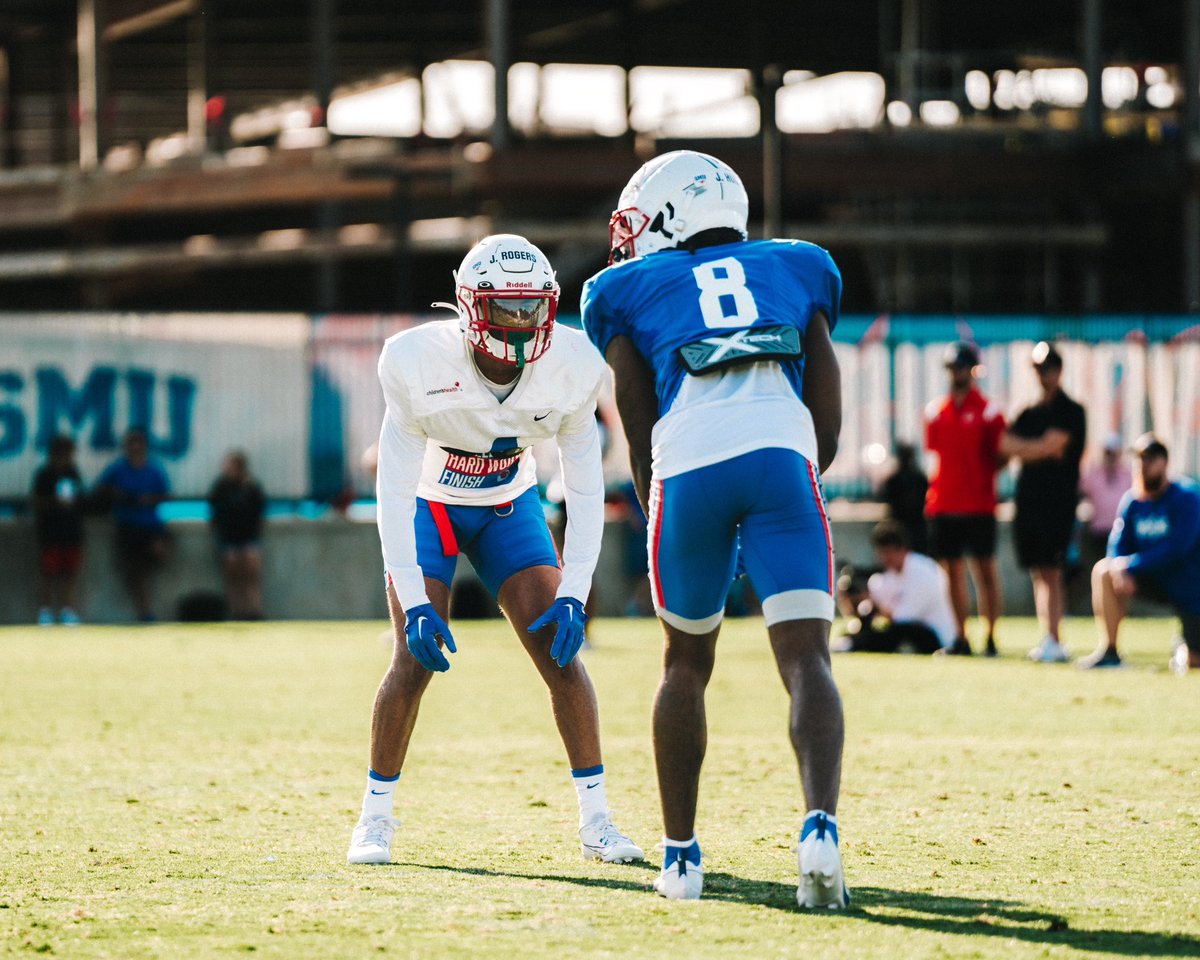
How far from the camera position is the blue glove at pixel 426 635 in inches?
248

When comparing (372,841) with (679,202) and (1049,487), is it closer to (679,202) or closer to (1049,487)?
(679,202)

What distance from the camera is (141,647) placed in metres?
16.6

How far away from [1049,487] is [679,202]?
9015mm

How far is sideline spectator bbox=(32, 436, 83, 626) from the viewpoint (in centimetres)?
2008

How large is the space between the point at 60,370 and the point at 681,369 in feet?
55.0

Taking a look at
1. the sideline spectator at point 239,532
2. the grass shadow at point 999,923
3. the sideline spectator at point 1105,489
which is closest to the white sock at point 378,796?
the grass shadow at point 999,923

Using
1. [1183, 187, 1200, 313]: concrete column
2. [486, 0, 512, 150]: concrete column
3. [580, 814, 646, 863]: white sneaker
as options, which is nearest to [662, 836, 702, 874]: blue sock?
[580, 814, 646, 863]: white sneaker

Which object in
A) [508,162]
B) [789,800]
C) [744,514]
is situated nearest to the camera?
[744,514]

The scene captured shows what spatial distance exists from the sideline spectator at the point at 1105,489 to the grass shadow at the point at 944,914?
14595 mm

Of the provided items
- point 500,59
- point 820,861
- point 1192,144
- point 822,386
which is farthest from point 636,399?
point 1192,144

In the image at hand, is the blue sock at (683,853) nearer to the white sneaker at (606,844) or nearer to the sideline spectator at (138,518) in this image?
the white sneaker at (606,844)

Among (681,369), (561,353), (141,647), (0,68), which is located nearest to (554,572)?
(561,353)

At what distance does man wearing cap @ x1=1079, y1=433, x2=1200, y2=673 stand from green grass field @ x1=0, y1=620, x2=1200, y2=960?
414 millimetres

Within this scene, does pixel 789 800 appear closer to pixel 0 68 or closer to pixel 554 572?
pixel 554 572
